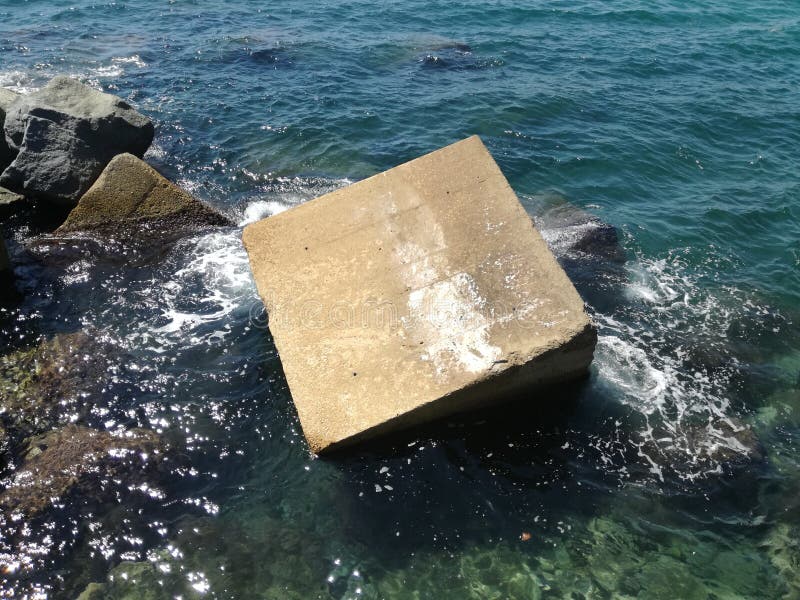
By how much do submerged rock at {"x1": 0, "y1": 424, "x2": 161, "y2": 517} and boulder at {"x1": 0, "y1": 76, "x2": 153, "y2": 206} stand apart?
527 centimetres

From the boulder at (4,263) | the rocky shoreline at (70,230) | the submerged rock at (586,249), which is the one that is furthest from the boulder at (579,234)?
the boulder at (4,263)

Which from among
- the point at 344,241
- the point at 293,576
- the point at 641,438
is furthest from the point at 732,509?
the point at 344,241

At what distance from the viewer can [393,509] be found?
17.5 ft

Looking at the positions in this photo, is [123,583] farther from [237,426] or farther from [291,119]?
[291,119]

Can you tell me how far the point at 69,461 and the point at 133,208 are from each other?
4.87 metres

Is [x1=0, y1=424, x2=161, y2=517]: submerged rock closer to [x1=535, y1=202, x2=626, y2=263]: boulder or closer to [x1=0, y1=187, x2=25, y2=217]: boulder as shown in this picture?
[x1=0, y1=187, x2=25, y2=217]: boulder

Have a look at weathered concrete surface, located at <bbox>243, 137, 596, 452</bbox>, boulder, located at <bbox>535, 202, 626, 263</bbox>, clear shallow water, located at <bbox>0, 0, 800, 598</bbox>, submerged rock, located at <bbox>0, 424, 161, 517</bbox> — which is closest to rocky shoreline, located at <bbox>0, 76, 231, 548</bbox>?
submerged rock, located at <bbox>0, 424, 161, 517</bbox>

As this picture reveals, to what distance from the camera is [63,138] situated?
9727mm

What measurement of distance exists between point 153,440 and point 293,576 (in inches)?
86.1

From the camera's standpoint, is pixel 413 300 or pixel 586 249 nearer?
pixel 413 300

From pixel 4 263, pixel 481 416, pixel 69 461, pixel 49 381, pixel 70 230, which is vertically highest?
pixel 4 263

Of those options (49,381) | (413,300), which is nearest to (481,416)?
(413,300)

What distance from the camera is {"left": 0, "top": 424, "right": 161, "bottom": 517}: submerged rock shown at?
5.34m

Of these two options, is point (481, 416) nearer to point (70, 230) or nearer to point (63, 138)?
point (70, 230)
